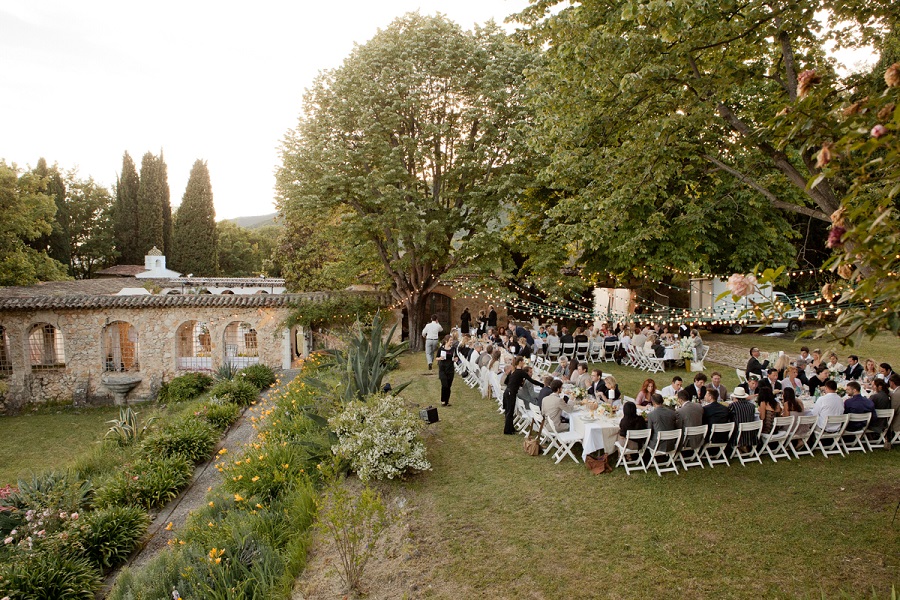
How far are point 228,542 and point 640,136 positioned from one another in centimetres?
811

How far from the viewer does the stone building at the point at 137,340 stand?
2016cm

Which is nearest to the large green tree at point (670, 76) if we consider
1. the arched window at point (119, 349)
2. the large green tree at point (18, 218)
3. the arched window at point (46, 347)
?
the arched window at point (119, 349)

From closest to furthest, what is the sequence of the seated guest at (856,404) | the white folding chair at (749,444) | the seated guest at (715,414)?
the seated guest at (715,414), the white folding chair at (749,444), the seated guest at (856,404)

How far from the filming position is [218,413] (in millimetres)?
12703

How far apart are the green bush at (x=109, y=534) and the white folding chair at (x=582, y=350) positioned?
38.5 feet

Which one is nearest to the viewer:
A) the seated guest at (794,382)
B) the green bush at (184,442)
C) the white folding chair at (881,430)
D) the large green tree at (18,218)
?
the white folding chair at (881,430)

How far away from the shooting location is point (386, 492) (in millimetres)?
7148

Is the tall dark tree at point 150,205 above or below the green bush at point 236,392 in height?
above

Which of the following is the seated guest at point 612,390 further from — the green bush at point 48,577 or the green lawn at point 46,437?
the green lawn at point 46,437

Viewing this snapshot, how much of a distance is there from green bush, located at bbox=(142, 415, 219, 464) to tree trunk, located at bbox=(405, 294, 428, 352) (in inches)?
400

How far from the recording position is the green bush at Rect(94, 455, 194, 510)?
8453 millimetres

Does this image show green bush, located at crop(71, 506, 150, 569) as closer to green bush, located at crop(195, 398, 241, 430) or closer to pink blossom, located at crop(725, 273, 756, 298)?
green bush, located at crop(195, 398, 241, 430)

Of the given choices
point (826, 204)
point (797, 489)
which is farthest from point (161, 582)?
point (826, 204)

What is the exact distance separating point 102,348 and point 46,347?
3344 mm
